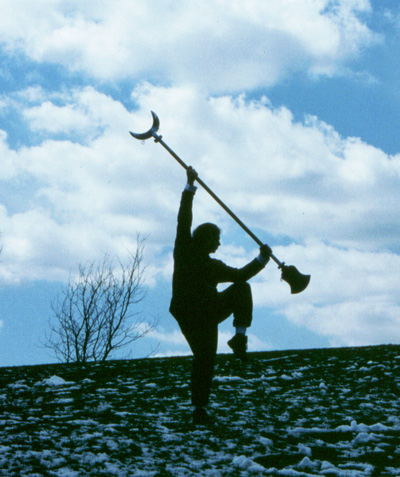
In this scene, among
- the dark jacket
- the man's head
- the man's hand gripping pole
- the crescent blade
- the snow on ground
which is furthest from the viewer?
the crescent blade

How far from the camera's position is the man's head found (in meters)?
5.92

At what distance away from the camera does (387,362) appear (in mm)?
10773

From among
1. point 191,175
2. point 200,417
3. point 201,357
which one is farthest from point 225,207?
point 200,417

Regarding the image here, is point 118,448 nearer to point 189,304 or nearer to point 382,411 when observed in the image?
point 189,304

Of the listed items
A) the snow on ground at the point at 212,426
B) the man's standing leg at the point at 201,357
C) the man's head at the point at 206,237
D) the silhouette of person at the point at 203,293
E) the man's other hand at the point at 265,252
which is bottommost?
the snow on ground at the point at 212,426

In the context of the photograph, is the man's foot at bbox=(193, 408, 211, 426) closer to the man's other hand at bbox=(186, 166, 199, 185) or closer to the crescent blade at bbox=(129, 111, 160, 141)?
the man's other hand at bbox=(186, 166, 199, 185)

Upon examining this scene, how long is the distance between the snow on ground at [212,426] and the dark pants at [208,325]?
1.46ft

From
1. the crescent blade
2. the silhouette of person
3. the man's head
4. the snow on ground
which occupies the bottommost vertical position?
the snow on ground

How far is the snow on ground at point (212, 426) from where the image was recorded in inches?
186

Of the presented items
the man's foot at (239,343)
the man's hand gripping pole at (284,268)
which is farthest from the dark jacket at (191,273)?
the man's hand gripping pole at (284,268)

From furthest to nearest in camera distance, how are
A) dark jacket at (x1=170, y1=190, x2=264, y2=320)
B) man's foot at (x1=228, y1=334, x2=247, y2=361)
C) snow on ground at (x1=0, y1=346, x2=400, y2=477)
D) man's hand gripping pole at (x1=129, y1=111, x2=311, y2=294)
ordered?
man's hand gripping pole at (x1=129, y1=111, x2=311, y2=294) → man's foot at (x1=228, y1=334, x2=247, y2=361) → dark jacket at (x1=170, y1=190, x2=264, y2=320) → snow on ground at (x1=0, y1=346, x2=400, y2=477)

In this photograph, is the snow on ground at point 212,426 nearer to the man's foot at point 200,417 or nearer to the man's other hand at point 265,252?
the man's foot at point 200,417

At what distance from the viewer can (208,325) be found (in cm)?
587

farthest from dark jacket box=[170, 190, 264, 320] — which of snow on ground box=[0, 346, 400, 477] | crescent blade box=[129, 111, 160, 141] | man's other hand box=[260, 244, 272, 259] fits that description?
crescent blade box=[129, 111, 160, 141]
